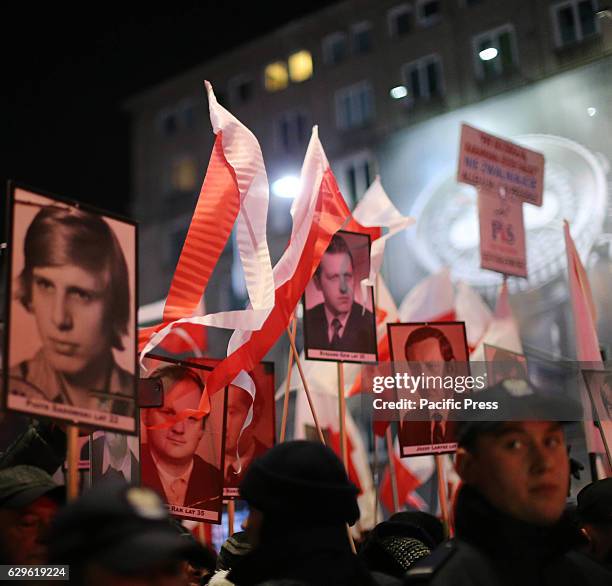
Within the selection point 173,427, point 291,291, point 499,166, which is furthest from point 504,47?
point 173,427

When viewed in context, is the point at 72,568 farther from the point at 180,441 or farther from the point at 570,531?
the point at 180,441

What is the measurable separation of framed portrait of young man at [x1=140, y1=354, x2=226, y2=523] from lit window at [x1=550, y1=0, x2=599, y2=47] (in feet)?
12.5

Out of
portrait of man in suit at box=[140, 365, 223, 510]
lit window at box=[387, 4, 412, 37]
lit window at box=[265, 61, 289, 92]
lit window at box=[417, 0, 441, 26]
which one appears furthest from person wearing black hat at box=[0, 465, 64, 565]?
lit window at box=[265, 61, 289, 92]

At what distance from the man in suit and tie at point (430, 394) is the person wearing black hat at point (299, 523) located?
1.64m

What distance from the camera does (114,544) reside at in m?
1.82

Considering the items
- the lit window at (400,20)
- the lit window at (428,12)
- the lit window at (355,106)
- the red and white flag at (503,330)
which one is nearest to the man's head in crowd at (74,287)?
the red and white flag at (503,330)

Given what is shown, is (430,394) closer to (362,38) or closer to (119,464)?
(119,464)

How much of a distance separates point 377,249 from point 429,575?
3472 mm

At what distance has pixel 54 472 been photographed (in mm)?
3695

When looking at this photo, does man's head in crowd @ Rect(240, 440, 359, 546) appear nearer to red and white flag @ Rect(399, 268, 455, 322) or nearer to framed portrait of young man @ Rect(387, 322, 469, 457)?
framed portrait of young man @ Rect(387, 322, 469, 457)

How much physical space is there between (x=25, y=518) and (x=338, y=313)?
2.30 m

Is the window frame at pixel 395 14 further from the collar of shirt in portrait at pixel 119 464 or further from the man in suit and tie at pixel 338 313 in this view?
the collar of shirt in portrait at pixel 119 464

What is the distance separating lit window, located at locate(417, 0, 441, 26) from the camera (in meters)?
18.0

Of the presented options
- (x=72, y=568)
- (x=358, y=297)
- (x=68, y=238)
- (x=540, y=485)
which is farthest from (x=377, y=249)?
(x=72, y=568)
